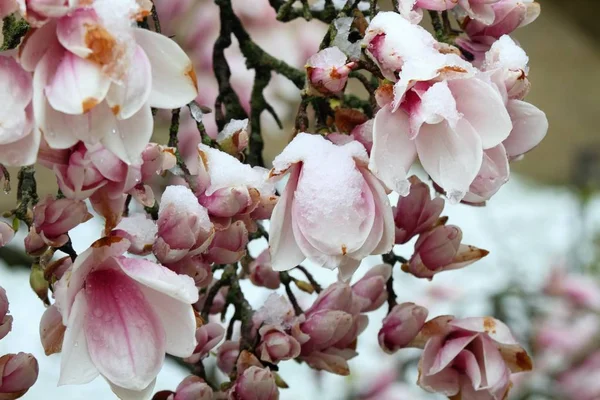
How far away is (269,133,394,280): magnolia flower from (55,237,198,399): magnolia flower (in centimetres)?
4

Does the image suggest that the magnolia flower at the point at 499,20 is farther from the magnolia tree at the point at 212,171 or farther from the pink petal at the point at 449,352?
the pink petal at the point at 449,352

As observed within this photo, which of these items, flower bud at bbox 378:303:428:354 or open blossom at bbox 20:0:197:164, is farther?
flower bud at bbox 378:303:428:354

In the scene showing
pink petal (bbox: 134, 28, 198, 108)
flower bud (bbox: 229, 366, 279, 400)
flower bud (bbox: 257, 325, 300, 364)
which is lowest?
flower bud (bbox: 229, 366, 279, 400)

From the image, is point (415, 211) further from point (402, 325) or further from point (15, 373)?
point (15, 373)

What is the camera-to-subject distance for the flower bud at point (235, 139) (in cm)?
28

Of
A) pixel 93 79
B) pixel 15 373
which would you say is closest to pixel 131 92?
pixel 93 79

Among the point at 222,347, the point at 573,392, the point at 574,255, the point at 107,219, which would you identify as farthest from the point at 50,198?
the point at 574,255

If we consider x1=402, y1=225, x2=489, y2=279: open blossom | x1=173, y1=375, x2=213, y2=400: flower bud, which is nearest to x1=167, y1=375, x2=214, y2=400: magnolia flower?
Answer: x1=173, y1=375, x2=213, y2=400: flower bud

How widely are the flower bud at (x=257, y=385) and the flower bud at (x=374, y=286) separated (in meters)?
0.07

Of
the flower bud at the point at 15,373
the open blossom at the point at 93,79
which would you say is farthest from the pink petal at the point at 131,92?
the flower bud at the point at 15,373

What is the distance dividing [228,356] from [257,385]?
5 centimetres

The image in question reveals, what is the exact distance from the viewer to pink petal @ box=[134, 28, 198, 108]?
22 centimetres

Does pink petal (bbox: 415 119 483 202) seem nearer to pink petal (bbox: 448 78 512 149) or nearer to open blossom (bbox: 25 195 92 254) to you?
pink petal (bbox: 448 78 512 149)

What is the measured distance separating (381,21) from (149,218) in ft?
0.34
